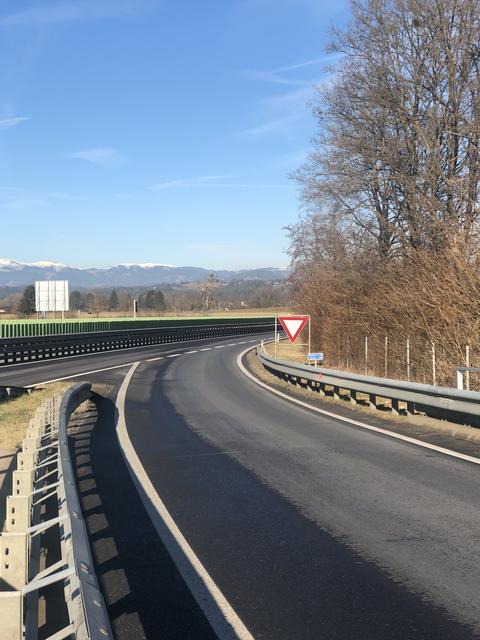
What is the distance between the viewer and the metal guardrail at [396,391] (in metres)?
10.7

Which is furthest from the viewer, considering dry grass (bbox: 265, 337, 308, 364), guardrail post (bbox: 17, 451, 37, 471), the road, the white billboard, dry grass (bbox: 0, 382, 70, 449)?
the white billboard

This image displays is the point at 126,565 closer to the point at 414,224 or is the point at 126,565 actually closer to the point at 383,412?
the point at 383,412

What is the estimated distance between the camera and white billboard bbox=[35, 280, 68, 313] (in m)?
58.2

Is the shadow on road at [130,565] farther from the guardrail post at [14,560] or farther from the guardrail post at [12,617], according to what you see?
the guardrail post at [12,617]

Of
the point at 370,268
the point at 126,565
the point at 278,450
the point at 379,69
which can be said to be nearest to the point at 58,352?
the point at 370,268

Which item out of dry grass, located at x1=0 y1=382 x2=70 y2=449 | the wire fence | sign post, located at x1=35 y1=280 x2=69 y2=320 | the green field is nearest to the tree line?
the wire fence

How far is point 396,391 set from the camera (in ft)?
42.0

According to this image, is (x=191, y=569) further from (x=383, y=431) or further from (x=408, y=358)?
(x=408, y=358)

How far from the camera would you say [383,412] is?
13812 mm

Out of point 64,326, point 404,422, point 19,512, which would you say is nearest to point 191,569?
point 19,512

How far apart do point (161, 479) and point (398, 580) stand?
12.8 ft

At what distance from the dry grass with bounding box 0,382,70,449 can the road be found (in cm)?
141

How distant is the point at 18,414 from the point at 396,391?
26.3 ft

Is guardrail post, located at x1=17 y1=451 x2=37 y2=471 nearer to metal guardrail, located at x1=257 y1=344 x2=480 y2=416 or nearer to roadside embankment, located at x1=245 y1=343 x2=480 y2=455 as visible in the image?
roadside embankment, located at x1=245 y1=343 x2=480 y2=455
